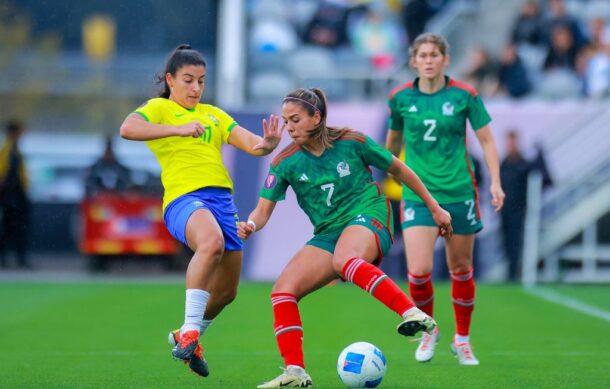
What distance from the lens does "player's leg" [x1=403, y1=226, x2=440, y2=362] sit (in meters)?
9.05

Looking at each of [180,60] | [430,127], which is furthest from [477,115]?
[180,60]

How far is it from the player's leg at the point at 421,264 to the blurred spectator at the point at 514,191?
29.5ft

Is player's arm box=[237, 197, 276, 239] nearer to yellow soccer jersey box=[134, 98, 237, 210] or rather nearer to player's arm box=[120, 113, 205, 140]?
yellow soccer jersey box=[134, 98, 237, 210]

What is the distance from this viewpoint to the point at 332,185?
301 inches

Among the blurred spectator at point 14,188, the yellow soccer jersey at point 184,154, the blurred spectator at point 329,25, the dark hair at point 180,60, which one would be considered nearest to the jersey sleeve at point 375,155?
the yellow soccer jersey at point 184,154

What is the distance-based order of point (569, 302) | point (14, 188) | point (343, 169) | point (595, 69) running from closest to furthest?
1. point (343, 169)
2. point (569, 302)
3. point (595, 69)
4. point (14, 188)

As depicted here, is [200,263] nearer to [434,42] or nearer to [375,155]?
[375,155]

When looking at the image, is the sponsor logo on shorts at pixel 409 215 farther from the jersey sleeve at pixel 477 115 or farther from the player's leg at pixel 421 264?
the jersey sleeve at pixel 477 115

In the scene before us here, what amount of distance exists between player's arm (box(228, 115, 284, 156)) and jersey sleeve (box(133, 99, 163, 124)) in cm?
51

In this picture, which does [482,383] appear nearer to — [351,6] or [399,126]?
[399,126]

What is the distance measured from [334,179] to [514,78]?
490 inches

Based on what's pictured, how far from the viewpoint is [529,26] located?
21469 millimetres

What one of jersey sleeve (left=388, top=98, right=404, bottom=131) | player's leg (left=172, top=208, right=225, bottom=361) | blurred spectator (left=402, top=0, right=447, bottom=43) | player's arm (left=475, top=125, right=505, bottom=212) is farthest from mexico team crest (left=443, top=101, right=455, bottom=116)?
blurred spectator (left=402, top=0, right=447, bottom=43)

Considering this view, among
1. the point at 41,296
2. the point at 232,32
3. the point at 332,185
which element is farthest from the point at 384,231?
the point at 232,32
